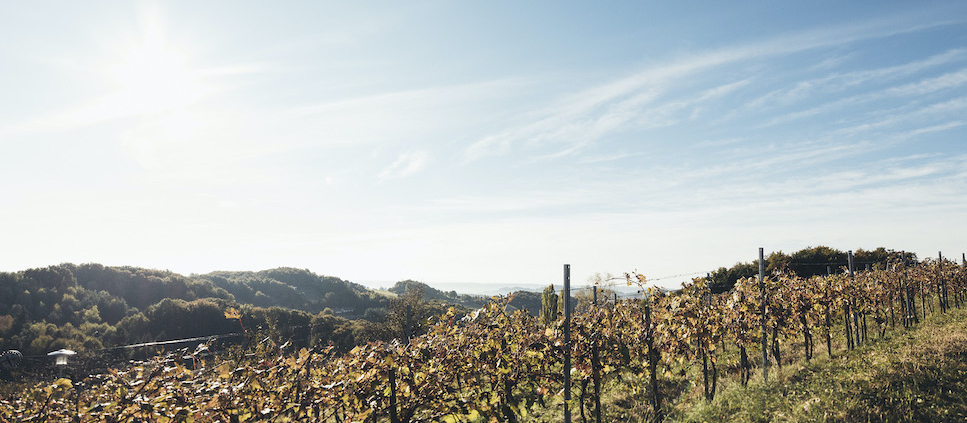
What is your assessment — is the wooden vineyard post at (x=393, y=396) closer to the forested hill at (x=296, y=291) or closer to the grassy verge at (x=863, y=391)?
the grassy verge at (x=863, y=391)

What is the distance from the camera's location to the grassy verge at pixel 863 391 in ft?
22.9

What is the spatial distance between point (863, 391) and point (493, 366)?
619 cm

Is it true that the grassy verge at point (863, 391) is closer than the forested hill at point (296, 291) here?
Yes

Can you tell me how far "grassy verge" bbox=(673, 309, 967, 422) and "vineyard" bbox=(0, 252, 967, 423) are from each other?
2.45ft

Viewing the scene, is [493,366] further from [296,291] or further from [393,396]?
[296,291]

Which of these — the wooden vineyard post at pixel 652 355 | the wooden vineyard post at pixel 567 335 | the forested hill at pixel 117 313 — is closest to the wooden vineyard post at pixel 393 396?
the wooden vineyard post at pixel 567 335

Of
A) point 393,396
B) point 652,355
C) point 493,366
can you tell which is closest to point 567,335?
point 493,366

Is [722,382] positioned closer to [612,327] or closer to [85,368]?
[612,327]

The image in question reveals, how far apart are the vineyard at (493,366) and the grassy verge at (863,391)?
75 centimetres

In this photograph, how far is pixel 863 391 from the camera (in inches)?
303

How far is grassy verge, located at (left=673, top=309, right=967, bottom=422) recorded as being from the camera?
6.99 meters

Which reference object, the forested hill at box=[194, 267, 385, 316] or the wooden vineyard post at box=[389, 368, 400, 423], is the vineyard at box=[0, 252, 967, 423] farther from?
the forested hill at box=[194, 267, 385, 316]

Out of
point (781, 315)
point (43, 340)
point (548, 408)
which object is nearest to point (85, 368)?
point (548, 408)

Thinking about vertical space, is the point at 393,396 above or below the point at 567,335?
below
